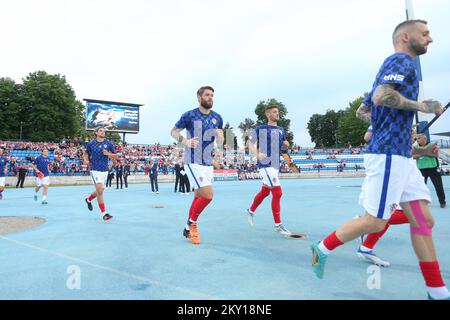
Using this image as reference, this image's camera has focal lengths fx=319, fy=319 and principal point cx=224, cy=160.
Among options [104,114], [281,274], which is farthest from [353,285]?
[104,114]

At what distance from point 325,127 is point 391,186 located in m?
113

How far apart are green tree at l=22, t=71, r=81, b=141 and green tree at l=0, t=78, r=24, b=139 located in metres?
1.20

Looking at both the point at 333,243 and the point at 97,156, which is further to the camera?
the point at 97,156

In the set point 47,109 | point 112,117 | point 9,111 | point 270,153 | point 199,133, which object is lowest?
point 270,153

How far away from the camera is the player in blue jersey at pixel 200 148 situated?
17.6 feet

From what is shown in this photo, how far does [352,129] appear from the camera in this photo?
3300 inches

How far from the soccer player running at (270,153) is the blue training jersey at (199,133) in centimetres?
90

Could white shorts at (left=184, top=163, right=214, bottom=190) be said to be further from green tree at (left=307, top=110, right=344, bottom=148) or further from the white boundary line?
green tree at (left=307, top=110, right=344, bottom=148)

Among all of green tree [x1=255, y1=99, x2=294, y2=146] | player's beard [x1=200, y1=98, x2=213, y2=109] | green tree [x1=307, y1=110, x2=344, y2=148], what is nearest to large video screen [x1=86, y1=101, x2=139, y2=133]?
player's beard [x1=200, y1=98, x2=213, y2=109]

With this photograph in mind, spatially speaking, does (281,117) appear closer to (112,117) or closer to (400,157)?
(112,117)

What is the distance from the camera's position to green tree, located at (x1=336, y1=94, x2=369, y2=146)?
81.4 m

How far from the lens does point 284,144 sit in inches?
251

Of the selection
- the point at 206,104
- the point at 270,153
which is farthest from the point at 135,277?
the point at 270,153

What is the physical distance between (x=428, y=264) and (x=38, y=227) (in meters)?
7.11
